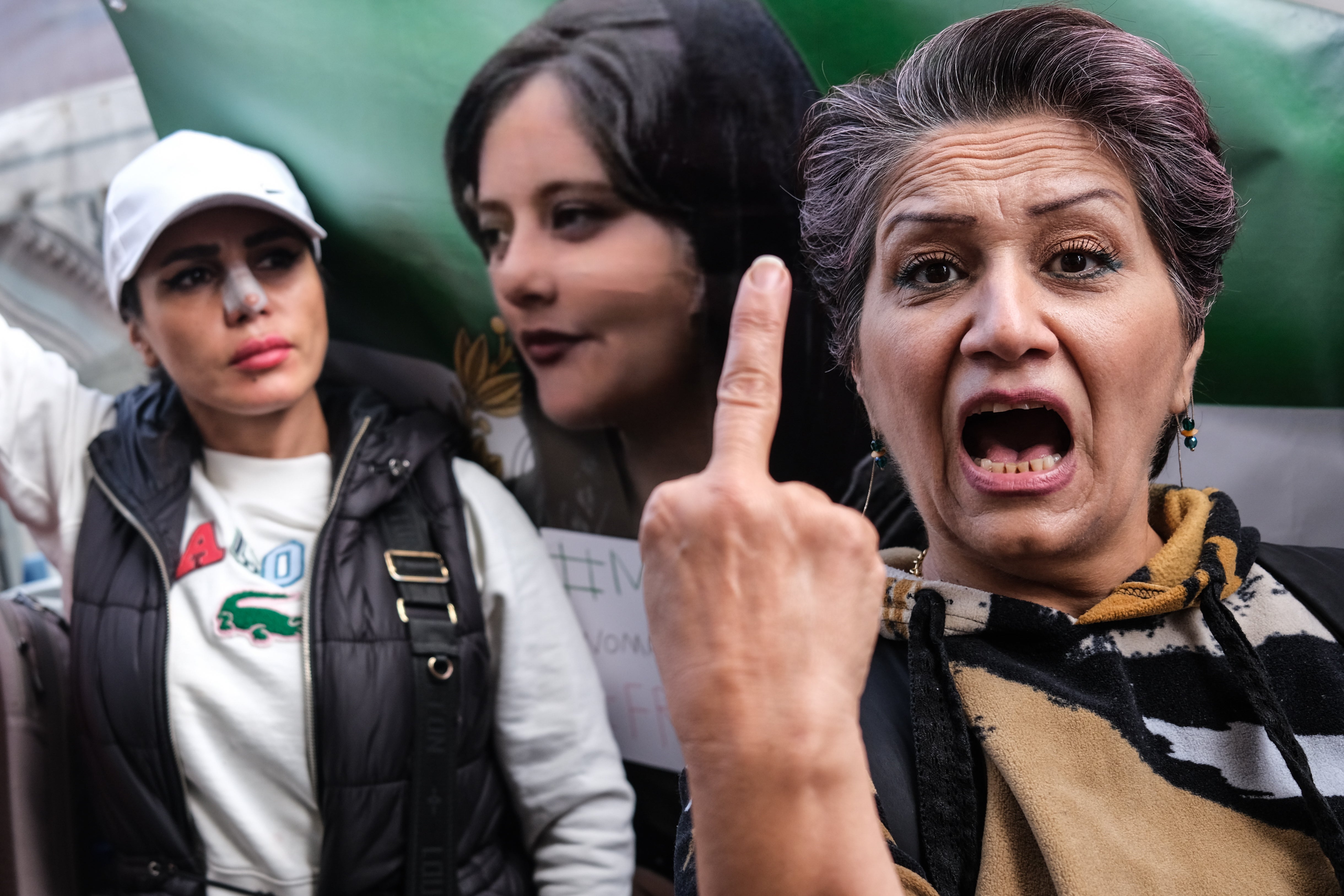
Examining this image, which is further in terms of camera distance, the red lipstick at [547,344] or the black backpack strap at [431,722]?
the red lipstick at [547,344]

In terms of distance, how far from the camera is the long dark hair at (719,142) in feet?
5.65

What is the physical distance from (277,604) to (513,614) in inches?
15.4

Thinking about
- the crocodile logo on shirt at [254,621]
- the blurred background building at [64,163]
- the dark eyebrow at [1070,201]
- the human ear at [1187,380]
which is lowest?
the crocodile logo on shirt at [254,621]

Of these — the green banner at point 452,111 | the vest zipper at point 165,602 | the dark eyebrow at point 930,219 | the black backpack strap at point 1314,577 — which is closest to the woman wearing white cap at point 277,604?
the vest zipper at point 165,602

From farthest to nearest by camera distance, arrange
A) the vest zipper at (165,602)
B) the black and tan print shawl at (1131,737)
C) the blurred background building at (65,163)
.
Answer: the blurred background building at (65,163) → the vest zipper at (165,602) → the black and tan print shawl at (1131,737)

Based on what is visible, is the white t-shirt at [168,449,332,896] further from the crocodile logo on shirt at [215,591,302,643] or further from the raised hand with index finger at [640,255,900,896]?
the raised hand with index finger at [640,255,900,896]

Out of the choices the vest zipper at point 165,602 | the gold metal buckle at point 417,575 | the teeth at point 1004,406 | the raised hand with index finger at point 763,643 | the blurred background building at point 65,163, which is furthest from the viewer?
the blurred background building at point 65,163

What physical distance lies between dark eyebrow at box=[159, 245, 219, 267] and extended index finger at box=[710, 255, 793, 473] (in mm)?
1313

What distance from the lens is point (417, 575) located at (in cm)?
181

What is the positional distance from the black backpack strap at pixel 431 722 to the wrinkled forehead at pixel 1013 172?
3.37 feet

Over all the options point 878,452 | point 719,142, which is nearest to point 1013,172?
point 878,452

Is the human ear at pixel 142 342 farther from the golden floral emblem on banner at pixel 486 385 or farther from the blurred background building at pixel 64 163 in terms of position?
the golden floral emblem on banner at pixel 486 385

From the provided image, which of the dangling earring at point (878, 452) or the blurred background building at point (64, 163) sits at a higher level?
the blurred background building at point (64, 163)

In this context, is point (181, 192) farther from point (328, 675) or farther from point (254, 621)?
point (328, 675)
